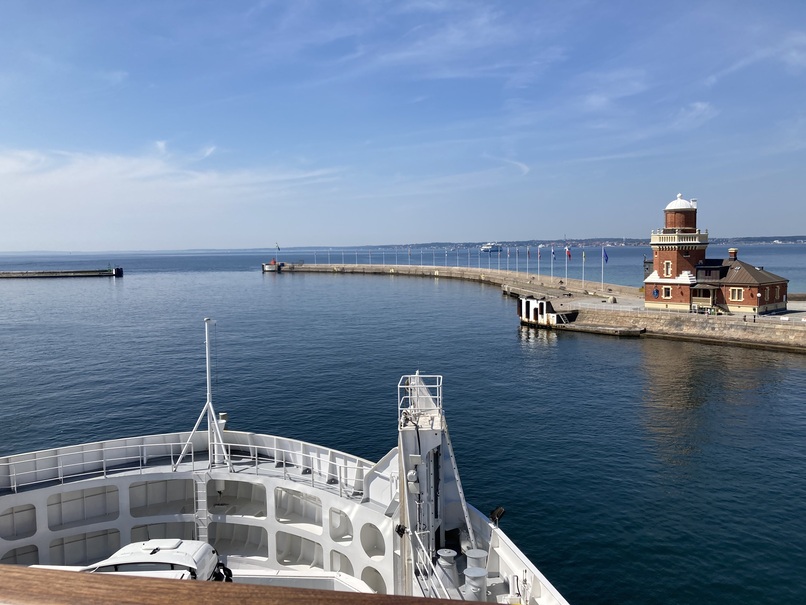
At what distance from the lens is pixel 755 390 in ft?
164

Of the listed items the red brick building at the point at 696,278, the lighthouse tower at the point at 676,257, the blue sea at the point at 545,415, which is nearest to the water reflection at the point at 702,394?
the blue sea at the point at 545,415

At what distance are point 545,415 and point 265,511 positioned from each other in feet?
87.7

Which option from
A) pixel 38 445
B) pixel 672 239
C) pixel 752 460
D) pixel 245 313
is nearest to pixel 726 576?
pixel 752 460

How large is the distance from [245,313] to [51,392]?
55.8 metres

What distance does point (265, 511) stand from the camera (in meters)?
22.5

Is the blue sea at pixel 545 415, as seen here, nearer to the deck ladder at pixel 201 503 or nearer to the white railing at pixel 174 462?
the white railing at pixel 174 462

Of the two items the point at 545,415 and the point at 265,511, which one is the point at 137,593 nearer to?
the point at 265,511

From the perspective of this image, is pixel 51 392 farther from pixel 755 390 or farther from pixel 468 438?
pixel 755 390

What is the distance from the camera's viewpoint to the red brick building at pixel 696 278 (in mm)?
73312

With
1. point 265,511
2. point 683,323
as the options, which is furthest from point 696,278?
point 265,511

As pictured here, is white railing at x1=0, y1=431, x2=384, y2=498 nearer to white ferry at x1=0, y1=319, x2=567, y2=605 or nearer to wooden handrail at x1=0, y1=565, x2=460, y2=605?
white ferry at x1=0, y1=319, x2=567, y2=605

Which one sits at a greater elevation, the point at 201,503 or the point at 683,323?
the point at 683,323

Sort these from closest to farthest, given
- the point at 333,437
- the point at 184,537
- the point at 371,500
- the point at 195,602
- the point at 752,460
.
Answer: the point at 195,602, the point at 371,500, the point at 184,537, the point at 752,460, the point at 333,437

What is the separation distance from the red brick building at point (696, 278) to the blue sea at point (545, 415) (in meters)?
9.37
